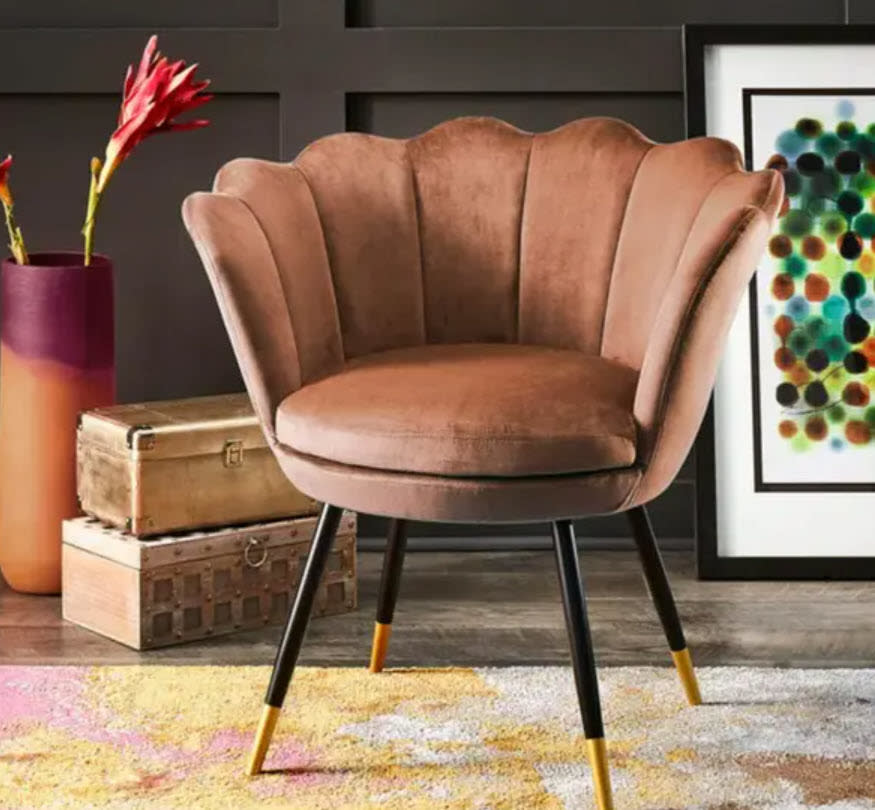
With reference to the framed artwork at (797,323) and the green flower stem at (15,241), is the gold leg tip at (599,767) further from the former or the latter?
the green flower stem at (15,241)

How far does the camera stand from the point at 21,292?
2982mm

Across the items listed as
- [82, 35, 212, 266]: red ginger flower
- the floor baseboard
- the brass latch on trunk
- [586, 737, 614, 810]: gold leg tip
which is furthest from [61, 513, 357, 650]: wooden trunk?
[586, 737, 614, 810]: gold leg tip

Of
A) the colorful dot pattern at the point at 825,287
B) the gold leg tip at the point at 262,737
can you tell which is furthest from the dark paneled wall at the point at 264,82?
the gold leg tip at the point at 262,737

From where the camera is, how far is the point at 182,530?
2883 mm

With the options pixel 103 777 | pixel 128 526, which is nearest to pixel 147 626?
pixel 128 526

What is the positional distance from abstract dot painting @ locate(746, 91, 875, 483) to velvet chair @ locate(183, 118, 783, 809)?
2.56 ft

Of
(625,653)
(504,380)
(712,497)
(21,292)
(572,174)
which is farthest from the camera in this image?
(712,497)

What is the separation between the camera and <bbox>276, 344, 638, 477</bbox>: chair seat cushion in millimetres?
2107

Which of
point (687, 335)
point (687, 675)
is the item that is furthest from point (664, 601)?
point (687, 335)

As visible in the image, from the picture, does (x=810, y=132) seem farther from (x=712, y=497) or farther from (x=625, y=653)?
(x=625, y=653)

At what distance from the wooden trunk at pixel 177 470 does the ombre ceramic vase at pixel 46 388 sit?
0.08 meters

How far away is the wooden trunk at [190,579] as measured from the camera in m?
2.82

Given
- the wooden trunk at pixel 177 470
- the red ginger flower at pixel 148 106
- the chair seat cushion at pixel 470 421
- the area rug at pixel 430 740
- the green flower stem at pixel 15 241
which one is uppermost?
the red ginger flower at pixel 148 106

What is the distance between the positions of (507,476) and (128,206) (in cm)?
154
